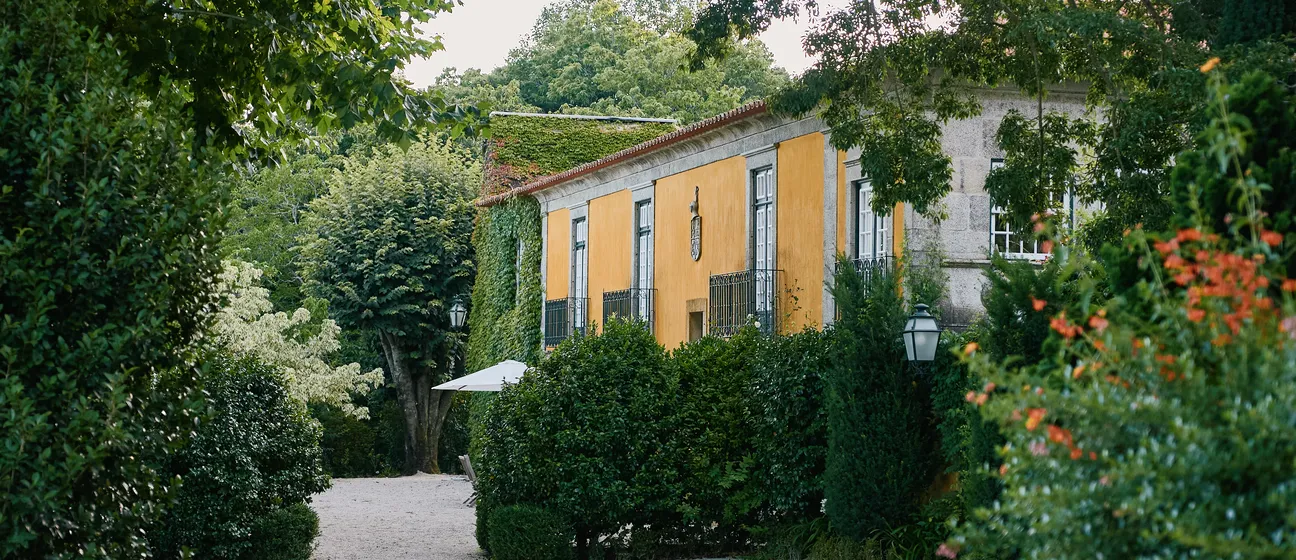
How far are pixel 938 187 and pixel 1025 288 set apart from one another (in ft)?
9.58

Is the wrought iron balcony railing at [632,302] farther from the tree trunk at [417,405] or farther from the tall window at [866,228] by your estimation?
the tree trunk at [417,405]

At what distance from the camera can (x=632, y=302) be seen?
24.9m

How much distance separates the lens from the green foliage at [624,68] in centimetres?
4697

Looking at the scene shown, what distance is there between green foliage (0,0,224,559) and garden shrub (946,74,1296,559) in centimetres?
418

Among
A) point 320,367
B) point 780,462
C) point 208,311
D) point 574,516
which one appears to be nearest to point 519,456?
point 574,516

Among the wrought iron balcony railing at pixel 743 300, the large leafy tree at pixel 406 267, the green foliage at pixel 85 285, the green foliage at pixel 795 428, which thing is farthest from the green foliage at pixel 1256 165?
the large leafy tree at pixel 406 267

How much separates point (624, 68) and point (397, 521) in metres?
30.9

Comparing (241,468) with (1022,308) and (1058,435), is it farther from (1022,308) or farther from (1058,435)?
(1058,435)

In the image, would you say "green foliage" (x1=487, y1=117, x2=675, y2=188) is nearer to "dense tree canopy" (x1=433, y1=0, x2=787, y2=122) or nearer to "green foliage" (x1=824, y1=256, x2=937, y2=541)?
"dense tree canopy" (x1=433, y1=0, x2=787, y2=122)

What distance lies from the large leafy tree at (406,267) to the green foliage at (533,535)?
20.7 m

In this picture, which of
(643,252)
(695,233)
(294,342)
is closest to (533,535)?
(695,233)

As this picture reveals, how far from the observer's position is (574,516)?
1385 centimetres

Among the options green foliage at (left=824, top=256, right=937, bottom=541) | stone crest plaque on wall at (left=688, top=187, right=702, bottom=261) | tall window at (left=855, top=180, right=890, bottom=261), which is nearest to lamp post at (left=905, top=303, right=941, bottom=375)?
green foliage at (left=824, top=256, right=937, bottom=541)

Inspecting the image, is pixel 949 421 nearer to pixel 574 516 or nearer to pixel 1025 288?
pixel 1025 288
